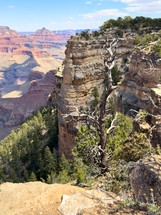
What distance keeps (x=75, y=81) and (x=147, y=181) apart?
30.6m

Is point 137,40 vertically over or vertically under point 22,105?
over

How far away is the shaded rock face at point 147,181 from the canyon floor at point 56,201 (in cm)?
87

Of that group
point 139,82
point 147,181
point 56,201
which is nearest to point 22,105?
point 139,82

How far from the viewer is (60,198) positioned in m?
9.73

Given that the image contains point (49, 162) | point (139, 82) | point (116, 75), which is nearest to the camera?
point (139, 82)

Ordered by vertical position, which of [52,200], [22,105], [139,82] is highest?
[139,82]

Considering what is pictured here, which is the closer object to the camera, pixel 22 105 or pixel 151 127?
pixel 151 127

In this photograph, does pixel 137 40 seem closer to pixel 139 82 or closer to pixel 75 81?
pixel 139 82

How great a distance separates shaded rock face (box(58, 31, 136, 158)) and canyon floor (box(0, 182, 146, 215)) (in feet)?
78.3

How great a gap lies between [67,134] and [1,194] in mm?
25796

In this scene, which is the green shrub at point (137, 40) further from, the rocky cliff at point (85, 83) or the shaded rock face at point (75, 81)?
the shaded rock face at point (75, 81)

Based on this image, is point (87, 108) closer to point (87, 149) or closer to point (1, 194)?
point (87, 149)

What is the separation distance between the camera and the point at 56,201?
959 centimetres

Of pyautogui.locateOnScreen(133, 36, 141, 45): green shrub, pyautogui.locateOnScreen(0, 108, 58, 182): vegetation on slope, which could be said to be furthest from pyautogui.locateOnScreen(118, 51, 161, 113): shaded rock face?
pyautogui.locateOnScreen(0, 108, 58, 182): vegetation on slope
